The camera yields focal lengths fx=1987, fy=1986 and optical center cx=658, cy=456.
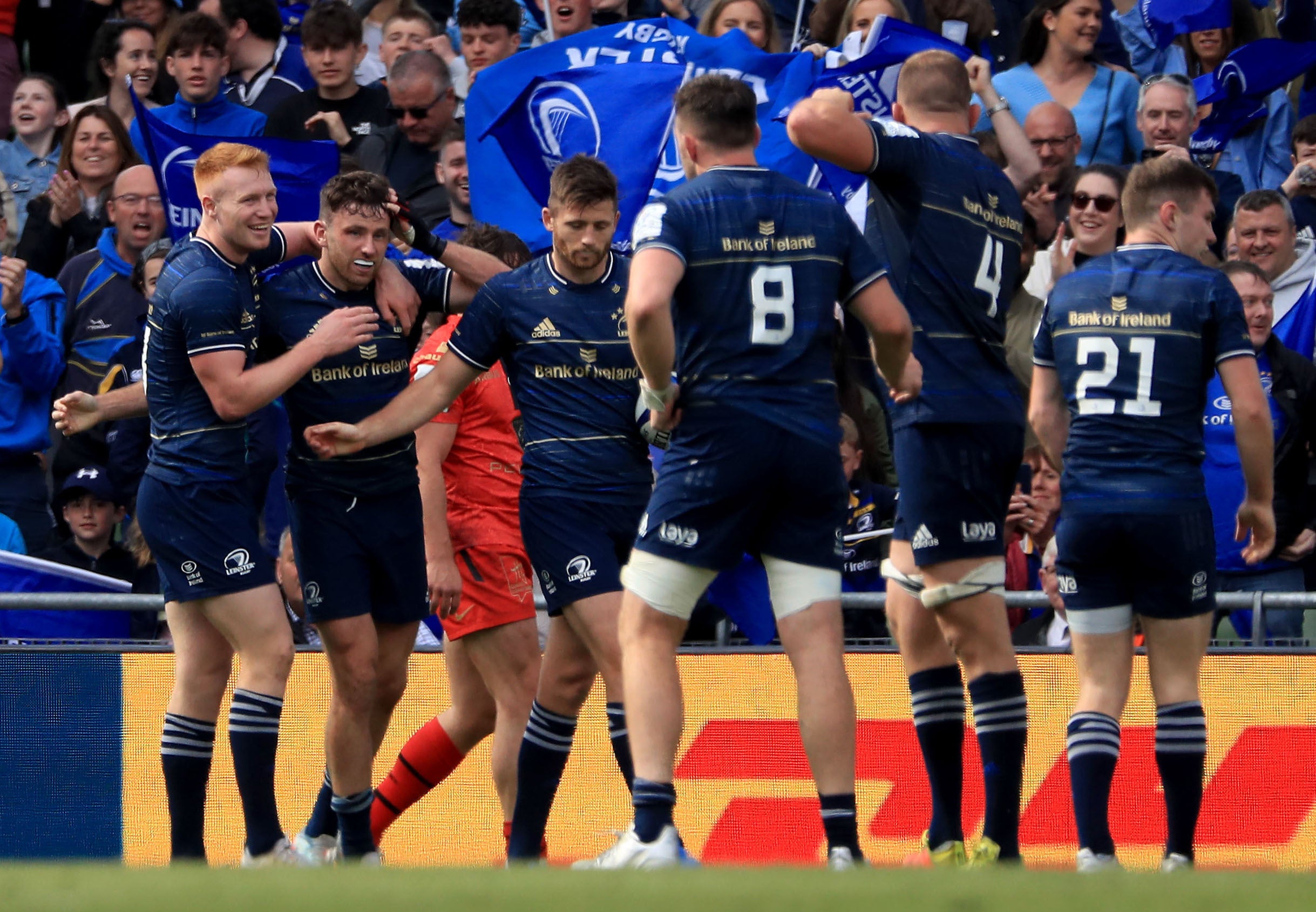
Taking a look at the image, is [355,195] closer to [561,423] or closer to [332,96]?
[561,423]

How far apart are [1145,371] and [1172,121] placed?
4.04 m

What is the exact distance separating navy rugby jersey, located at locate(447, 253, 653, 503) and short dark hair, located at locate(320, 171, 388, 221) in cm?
57

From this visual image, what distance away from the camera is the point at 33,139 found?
13.3 m

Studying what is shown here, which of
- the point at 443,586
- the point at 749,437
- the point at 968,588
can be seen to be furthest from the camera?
the point at 443,586

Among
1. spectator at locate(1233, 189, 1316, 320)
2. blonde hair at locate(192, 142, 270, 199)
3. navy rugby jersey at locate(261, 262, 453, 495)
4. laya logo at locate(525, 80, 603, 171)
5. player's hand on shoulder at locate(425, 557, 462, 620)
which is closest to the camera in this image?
blonde hair at locate(192, 142, 270, 199)

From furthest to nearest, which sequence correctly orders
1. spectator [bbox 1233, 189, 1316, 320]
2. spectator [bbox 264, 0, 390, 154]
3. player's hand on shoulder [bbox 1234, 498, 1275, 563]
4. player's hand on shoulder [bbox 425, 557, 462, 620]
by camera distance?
spectator [bbox 264, 0, 390, 154], spectator [bbox 1233, 189, 1316, 320], player's hand on shoulder [bbox 425, 557, 462, 620], player's hand on shoulder [bbox 1234, 498, 1275, 563]

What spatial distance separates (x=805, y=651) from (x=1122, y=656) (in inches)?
59.8

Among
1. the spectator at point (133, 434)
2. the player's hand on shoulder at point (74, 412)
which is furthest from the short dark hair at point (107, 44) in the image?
the player's hand on shoulder at point (74, 412)

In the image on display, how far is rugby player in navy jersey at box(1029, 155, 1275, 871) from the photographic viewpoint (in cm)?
720

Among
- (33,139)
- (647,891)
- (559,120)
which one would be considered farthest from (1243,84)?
(647,891)

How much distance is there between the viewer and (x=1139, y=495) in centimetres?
718

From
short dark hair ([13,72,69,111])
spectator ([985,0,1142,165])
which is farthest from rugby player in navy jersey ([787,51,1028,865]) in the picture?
short dark hair ([13,72,69,111])

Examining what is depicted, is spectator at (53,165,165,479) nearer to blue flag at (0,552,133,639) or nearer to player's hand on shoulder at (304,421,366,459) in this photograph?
blue flag at (0,552,133,639)

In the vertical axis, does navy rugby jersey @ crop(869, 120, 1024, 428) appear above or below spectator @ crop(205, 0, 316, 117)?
below
